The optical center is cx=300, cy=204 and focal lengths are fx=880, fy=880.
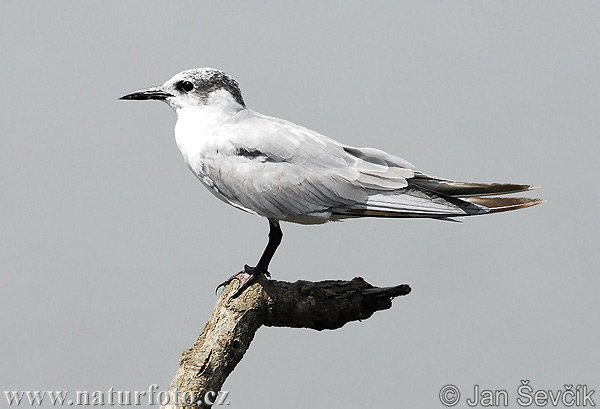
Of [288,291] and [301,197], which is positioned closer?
[301,197]

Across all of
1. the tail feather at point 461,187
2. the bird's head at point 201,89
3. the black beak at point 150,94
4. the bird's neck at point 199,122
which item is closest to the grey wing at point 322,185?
the tail feather at point 461,187

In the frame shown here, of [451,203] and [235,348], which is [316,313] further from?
[451,203]

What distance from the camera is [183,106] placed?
5.22m

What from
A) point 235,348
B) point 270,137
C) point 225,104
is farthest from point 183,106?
point 235,348

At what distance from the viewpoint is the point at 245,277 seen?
5.20 m

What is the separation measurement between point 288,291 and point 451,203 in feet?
3.67

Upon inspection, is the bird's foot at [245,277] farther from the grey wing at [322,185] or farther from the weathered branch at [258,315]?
the grey wing at [322,185]

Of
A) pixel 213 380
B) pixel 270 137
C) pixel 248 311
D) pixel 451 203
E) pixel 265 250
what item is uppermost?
pixel 270 137

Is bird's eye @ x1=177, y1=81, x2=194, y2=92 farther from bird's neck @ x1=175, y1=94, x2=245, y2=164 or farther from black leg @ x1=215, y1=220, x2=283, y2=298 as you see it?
black leg @ x1=215, y1=220, x2=283, y2=298

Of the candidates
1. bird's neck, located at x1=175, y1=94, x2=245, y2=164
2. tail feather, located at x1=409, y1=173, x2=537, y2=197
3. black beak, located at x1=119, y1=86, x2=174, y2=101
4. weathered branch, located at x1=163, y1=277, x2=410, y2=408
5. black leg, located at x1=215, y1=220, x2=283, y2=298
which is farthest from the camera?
black beak, located at x1=119, y1=86, x2=174, y2=101

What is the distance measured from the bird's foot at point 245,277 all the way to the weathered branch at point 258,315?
0.10ft

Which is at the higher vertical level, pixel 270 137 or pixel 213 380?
pixel 270 137

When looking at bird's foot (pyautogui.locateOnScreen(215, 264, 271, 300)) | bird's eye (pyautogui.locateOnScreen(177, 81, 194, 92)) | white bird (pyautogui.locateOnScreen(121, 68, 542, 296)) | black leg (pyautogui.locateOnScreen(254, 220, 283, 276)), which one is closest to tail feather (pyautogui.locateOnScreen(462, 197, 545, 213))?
white bird (pyautogui.locateOnScreen(121, 68, 542, 296))

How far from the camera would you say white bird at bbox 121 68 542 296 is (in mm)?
4789
